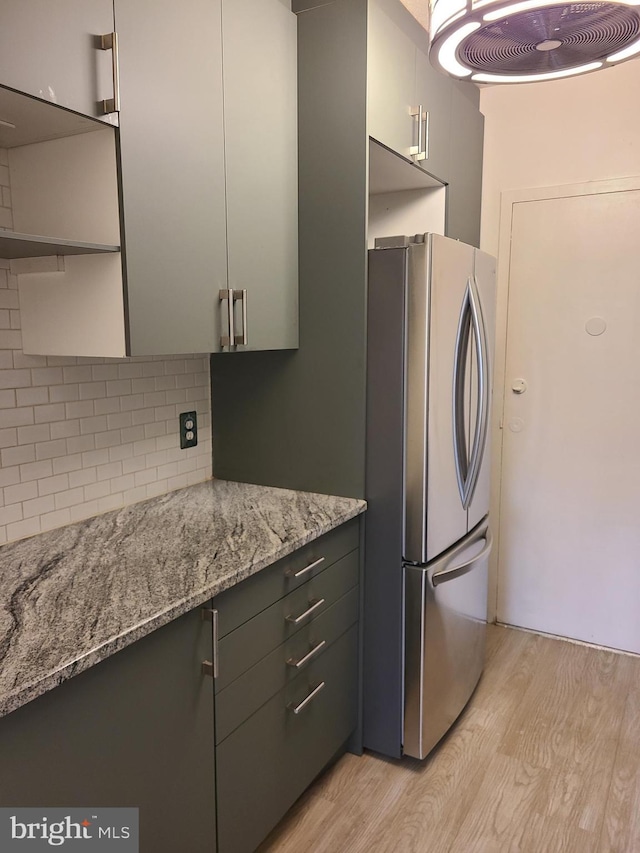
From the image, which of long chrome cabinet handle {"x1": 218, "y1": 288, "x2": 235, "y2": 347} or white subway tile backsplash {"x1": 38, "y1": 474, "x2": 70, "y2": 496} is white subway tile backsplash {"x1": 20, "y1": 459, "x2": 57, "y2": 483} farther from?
long chrome cabinet handle {"x1": 218, "y1": 288, "x2": 235, "y2": 347}

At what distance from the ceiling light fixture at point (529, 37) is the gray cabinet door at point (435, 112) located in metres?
0.97

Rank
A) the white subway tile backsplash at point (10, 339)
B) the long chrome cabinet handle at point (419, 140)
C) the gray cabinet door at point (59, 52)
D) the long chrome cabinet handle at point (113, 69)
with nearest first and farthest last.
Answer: the gray cabinet door at point (59, 52) < the long chrome cabinet handle at point (113, 69) < the white subway tile backsplash at point (10, 339) < the long chrome cabinet handle at point (419, 140)

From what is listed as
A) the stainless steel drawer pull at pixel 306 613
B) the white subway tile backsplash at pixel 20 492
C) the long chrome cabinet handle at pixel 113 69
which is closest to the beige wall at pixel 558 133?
the stainless steel drawer pull at pixel 306 613

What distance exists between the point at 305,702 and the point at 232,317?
3.63 ft

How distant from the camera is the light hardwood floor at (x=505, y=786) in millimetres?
1842

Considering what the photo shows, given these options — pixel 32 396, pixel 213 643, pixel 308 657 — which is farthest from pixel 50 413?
pixel 308 657

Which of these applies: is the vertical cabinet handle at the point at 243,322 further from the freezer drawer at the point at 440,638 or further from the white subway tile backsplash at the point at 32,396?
the freezer drawer at the point at 440,638

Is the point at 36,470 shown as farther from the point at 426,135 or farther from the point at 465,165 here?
the point at 465,165

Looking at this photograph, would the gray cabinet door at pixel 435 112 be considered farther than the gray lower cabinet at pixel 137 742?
Yes

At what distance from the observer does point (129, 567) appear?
1.50 m

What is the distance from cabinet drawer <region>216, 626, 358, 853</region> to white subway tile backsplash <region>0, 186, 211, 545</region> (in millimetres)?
765

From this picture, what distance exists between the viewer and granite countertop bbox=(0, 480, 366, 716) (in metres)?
1.12

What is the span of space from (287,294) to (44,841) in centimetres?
151

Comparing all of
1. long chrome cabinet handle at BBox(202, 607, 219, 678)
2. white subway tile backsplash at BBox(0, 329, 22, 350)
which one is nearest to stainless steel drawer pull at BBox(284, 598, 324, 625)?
long chrome cabinet handle at BBox(202, 607, 219, 678)
